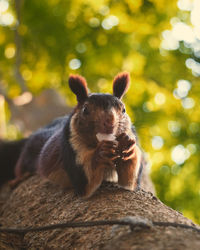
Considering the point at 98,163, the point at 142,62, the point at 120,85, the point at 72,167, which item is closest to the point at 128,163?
the point at 98,163

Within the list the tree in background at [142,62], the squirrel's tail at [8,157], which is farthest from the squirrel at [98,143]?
the tree in background at [142,62]

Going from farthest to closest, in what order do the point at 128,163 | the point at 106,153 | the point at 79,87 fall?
the point at 79,87 < the point at 128,163 < the point at 106,153

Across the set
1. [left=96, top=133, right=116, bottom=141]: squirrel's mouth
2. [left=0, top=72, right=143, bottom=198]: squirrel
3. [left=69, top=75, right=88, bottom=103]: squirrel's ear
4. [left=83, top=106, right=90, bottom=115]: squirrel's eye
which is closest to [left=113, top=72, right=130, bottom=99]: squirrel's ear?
[left=0, top=72, right=143, bottom=198]: squirrel

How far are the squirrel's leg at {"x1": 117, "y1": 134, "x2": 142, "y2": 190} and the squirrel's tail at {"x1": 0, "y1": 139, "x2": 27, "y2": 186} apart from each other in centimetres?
185

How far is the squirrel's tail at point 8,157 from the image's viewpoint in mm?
3832

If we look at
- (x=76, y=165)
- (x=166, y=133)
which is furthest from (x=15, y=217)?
(x=166, y=133)

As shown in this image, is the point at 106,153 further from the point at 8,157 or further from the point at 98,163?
the point at 8,157

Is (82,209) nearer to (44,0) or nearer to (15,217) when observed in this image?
(15,217)

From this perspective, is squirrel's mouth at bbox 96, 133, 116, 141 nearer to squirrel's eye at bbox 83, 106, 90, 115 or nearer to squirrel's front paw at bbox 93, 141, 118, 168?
squirrel's front paw at bbox 93, 141, 118, 168

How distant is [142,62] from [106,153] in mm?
4764

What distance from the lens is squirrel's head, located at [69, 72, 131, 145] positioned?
2.19 meters

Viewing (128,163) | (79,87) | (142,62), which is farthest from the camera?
(142,62)

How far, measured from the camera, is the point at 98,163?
7.49 ft

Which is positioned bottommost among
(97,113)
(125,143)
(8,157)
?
(8,157)
